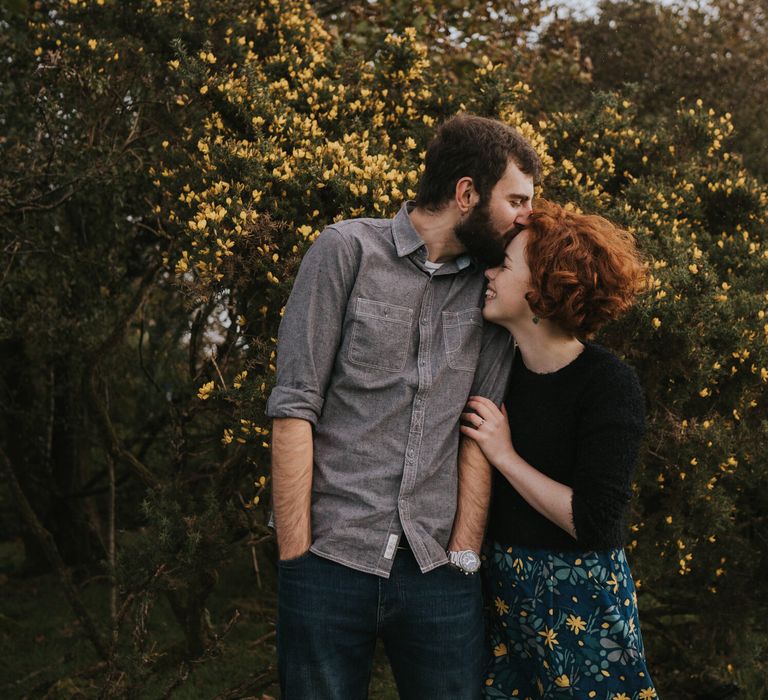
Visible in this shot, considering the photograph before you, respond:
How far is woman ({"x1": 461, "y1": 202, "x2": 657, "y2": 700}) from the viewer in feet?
8.30

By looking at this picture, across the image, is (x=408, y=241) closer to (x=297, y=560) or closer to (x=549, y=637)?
(x=297, y=560)

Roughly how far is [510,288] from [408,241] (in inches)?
14.1

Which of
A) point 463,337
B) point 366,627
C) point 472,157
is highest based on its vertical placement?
point 472,157

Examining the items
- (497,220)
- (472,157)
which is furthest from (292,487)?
(472,157)

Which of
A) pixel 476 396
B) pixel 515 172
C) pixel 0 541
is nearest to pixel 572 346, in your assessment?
pixel 476 396

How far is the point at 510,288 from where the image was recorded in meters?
2.66

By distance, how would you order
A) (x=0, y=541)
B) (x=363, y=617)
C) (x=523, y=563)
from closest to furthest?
1. (x=363, y=617)
2. (x=523, y=563)
3. (x=0, y=541)

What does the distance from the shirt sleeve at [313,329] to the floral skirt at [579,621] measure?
0.86m

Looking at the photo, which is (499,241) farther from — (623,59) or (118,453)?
(623,59)

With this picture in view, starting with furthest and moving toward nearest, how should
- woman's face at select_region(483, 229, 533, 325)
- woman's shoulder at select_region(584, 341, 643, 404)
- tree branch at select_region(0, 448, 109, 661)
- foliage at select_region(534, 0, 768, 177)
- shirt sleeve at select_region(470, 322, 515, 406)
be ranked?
foliage at select_region(534, 0, 768, 177)
tree branch at select_region(0, 448, 109, 661)
shirt sleeve at select_region(470, 322, 515, 406)
woman's face at select_region(483, 229, 533, 325)
woman's shoulder at select_region(584, 341, 643, 404)

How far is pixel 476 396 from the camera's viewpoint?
274 cm

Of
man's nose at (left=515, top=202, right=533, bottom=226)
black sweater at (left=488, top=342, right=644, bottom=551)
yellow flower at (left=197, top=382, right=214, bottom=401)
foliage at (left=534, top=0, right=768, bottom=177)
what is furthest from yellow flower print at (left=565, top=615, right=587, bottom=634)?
foliage at (left=534, top=0, right=768, bottom=177)

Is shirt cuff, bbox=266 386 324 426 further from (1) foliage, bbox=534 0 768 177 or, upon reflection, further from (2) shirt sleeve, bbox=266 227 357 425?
(1) foliage, bbox=534 0 768 177

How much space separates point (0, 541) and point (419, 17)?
8376mm
